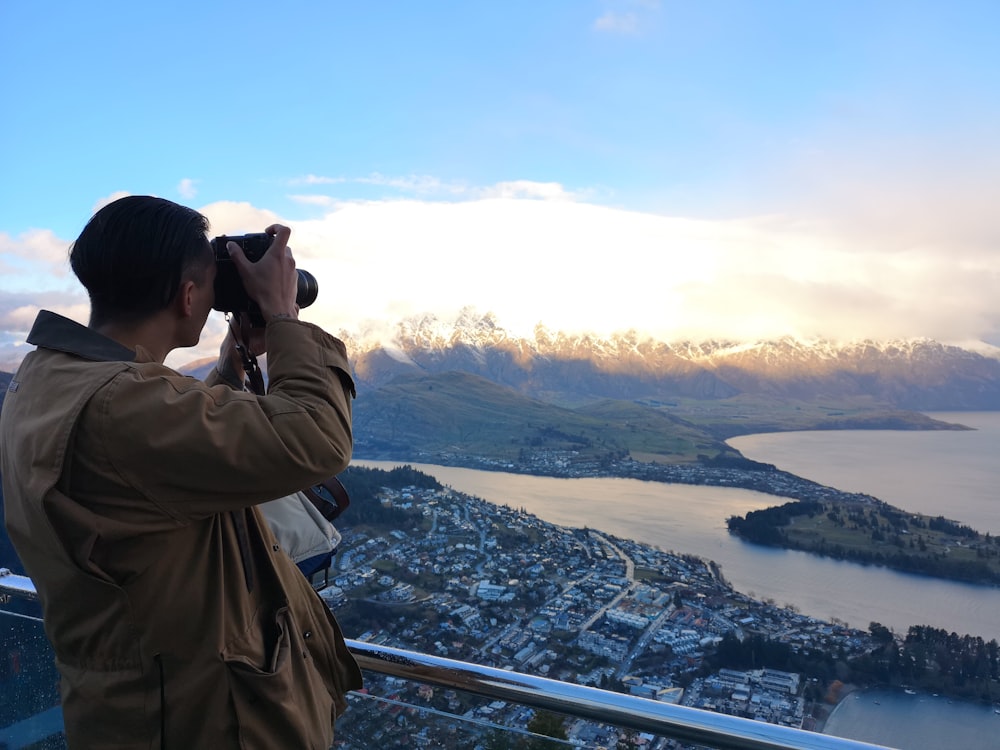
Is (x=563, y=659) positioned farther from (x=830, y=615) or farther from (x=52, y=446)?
(x=52, y=446)

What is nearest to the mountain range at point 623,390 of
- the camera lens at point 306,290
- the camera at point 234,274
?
the camera lens at point 306,290

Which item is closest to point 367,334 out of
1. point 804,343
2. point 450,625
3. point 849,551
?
point 804,343

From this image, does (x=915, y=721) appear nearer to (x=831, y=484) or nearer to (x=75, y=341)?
(x=75, y=341)

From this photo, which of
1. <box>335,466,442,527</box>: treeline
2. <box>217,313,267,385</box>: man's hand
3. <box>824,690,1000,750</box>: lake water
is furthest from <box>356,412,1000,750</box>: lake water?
<box>335,466,442,527</box>: treeline

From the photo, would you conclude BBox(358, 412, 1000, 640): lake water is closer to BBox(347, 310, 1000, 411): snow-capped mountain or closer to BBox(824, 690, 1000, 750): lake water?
BBox(824, 690, 1000, 750): lake water

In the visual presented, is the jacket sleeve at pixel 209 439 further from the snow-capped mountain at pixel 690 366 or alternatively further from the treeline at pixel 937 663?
the snow-capped mountain at pixel 690 366

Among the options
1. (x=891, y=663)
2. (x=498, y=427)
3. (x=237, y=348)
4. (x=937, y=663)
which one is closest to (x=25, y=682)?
(x=237, y=348)
